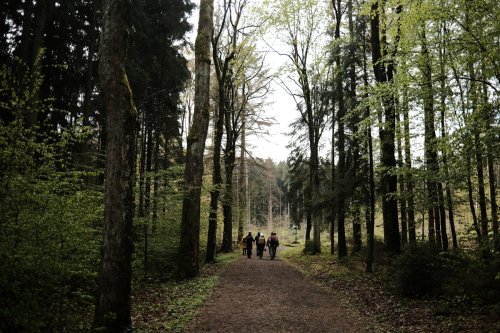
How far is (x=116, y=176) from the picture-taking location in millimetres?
5832

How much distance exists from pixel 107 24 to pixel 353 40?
39.0ft

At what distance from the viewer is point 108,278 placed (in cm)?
575

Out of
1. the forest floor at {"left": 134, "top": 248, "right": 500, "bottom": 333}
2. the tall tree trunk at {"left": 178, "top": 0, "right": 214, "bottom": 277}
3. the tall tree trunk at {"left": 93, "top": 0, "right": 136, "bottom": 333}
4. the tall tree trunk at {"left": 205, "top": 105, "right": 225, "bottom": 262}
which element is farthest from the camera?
the tall tree trunk at {"left": 205, "top": 105, "right": 225, "bottom": 262}

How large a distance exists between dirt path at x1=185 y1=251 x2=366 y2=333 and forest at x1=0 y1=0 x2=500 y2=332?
1.69 m

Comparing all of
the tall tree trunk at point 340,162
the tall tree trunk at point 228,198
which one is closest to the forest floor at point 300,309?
the tall tree trunk at point 340,162

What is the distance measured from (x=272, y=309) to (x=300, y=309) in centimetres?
67

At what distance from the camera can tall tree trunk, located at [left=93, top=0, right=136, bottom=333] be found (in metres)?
5.75

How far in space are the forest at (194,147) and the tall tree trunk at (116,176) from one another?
2 cm

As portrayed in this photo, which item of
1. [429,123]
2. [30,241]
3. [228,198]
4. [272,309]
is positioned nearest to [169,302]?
[272,309]

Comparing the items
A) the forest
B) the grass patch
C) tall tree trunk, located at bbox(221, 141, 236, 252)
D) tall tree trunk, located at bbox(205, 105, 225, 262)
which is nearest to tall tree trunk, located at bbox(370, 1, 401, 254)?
the forest

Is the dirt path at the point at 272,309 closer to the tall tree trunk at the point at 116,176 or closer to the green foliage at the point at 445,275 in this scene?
the tall tree trunk at the point at 116,176

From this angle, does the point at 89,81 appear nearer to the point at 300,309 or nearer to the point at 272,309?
the point at 272,309

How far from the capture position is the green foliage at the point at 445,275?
22.7 ft

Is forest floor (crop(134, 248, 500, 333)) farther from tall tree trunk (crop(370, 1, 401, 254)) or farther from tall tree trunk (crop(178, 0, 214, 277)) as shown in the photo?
tall tree trunk (crop(370, 1, 401, 254))
